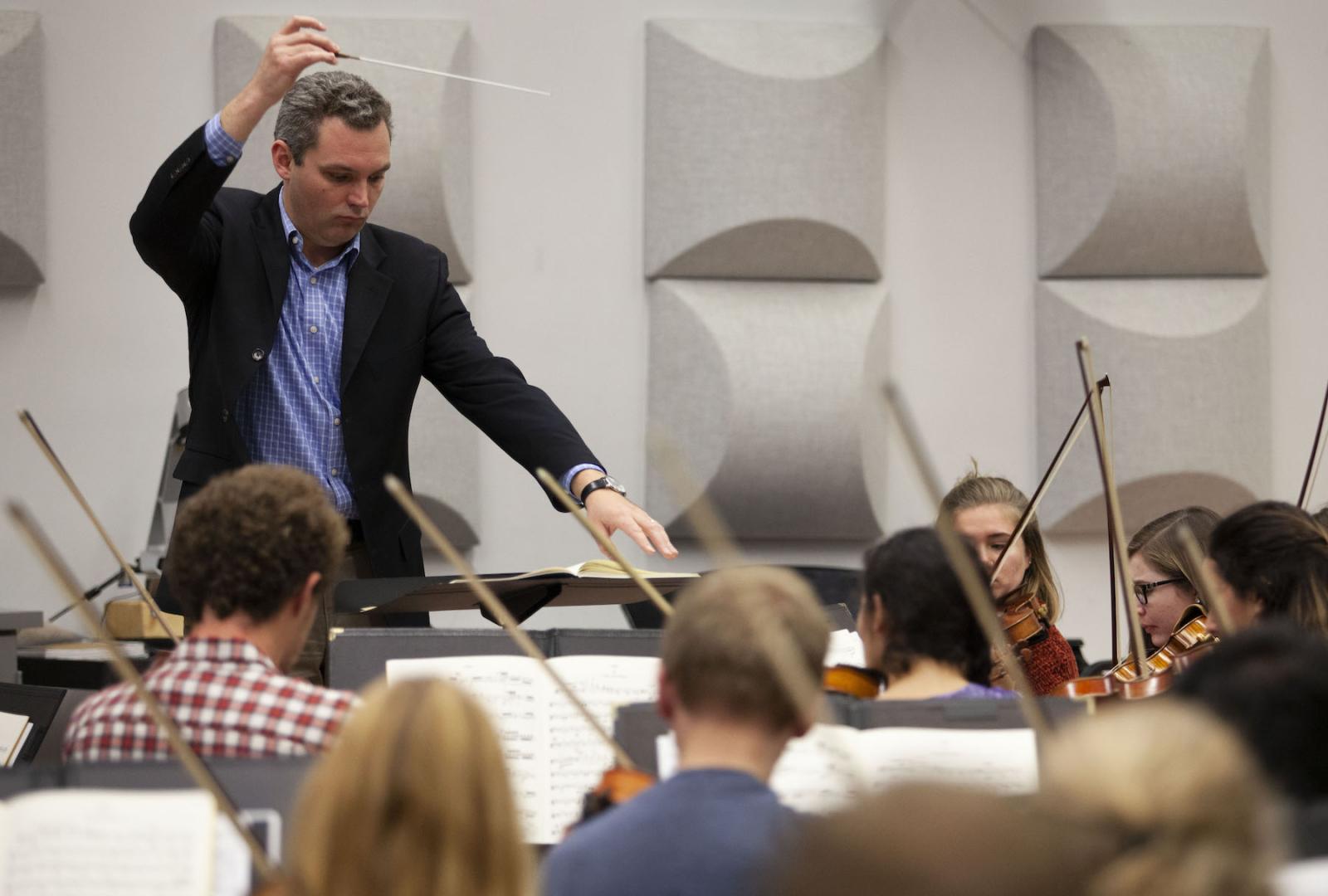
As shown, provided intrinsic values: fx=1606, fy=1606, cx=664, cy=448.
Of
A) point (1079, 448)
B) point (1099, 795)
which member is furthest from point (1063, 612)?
point (1099, 795)

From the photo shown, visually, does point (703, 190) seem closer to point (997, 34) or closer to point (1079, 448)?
point (997, 34)

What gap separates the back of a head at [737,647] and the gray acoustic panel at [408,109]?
2.45m

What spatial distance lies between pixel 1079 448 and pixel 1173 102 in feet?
2.78

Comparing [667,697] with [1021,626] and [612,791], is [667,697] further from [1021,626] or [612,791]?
[1021,626]

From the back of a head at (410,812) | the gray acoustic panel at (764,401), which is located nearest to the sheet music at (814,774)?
the back of a head at (410,812)

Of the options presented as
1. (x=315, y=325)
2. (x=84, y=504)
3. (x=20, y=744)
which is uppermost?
(x=315, y=325)

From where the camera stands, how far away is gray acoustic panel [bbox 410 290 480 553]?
3631 mm

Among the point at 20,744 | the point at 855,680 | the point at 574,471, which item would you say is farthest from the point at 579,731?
the point at 20,744

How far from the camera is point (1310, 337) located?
3.93 m

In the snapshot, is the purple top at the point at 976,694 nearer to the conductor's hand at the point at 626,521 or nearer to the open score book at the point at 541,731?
the open score book at the point at 541,731

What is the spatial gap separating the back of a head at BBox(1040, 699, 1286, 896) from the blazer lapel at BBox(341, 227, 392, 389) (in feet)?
5.92

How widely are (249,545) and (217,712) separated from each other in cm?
18

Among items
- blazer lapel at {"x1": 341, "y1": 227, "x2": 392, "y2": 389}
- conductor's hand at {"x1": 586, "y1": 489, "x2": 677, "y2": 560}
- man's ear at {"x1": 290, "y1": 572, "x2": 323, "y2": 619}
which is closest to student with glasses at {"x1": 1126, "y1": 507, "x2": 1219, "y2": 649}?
conductor's hand at {"x1": 586, "y1": 489, "x2": 677, "y2": 560}

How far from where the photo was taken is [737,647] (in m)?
1.27
